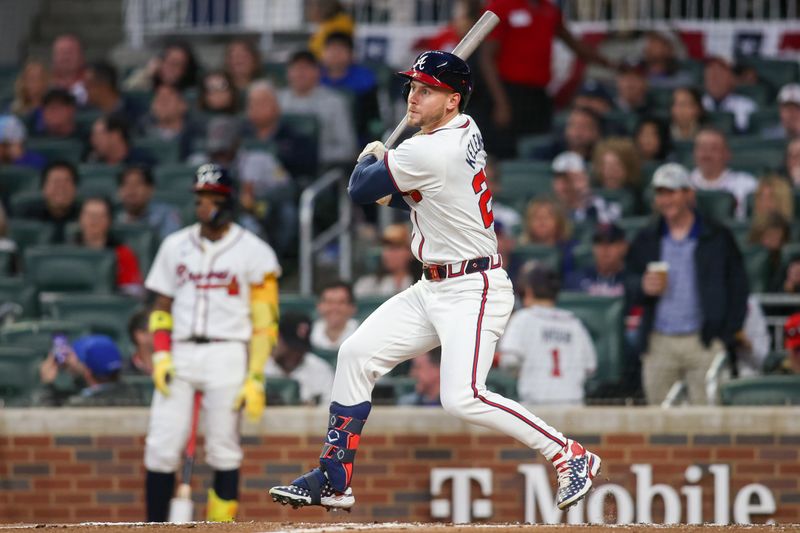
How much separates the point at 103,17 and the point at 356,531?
10.1 meters

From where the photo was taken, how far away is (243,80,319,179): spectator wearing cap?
34.0ft

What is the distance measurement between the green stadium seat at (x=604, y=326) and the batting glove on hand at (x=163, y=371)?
7.25 ft

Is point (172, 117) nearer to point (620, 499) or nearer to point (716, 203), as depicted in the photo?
point (716, 203)

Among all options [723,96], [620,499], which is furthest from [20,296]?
[723,96]

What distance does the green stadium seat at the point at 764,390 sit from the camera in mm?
7727

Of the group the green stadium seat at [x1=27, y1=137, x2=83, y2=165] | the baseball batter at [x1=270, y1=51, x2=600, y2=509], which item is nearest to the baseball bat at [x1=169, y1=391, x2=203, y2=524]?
the baseball batter at [x1=270, y1=51, x2=600, y2=509]

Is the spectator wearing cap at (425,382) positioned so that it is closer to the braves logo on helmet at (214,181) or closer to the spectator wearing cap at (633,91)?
the braves logo on helmet at (214,181)

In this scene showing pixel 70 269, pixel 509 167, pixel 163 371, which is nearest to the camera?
pixel 163 371

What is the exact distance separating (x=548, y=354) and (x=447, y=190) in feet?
8.27

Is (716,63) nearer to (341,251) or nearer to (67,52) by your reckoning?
Result: (341,251)

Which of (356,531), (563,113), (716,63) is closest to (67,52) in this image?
(563,113)

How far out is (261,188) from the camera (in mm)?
9914

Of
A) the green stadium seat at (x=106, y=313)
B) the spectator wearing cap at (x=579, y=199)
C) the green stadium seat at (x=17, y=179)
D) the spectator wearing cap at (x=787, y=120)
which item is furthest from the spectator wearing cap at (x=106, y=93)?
the spectator wearing cap at (x=787, y=120)

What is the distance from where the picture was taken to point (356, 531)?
5.35 metres
